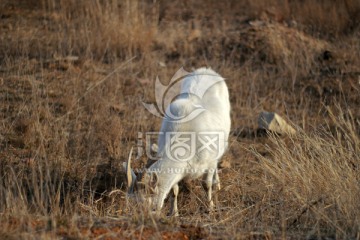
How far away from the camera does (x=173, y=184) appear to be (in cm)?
502

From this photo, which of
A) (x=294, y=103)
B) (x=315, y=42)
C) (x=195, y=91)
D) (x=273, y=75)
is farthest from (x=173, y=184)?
(x=315, y=42)

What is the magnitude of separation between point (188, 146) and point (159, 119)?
2642 millimetres

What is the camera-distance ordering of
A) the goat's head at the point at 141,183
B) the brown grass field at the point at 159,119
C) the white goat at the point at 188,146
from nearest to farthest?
the brown grass field at the point at 159,119
the goat's head at the point at 141,183
the white goat at the point at 188,146

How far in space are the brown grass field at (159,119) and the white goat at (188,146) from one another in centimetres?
27

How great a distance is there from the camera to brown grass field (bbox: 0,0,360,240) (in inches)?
165

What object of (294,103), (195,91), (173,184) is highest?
(195,91)

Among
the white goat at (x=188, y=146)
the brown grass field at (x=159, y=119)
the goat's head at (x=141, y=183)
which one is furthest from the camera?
the white goat at (x=188, y=146)

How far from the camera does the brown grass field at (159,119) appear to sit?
418 centimetres

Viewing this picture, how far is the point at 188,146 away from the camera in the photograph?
5227 millimetres

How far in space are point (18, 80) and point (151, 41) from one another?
9.37 feet

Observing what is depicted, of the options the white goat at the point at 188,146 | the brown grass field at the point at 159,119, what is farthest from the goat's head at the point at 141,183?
the brown grass field at the point at 159,119

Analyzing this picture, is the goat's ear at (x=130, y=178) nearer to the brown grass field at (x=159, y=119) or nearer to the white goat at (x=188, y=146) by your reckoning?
the white goat at (x=188, y=146)

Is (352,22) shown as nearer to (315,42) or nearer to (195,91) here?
(315,42)

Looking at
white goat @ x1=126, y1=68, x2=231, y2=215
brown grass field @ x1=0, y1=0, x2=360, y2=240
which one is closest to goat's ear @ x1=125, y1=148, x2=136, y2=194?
white goat @ x1=126, y1=68, x2=231, y2=215
